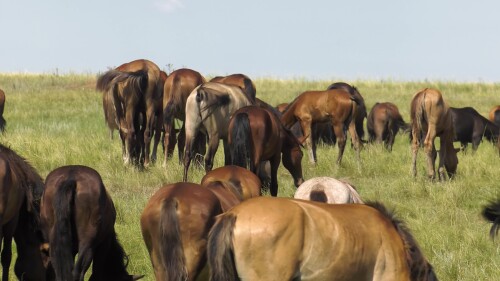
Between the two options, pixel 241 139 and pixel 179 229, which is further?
pixel 241 139

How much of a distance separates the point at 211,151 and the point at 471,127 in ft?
37.7

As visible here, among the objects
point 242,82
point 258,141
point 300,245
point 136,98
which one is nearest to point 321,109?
point 242,82

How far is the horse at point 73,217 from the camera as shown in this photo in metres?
6.50

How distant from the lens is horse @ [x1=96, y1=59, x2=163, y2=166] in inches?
542

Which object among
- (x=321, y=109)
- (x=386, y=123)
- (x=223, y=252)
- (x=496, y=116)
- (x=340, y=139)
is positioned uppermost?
(x=223, y=252)

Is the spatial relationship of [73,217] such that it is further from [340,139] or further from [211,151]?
[340,139]

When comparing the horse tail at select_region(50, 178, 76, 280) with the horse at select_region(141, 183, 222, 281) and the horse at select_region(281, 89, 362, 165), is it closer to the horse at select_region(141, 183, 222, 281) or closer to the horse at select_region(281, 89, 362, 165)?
the horse at select_region(141, 183, 222, 281)

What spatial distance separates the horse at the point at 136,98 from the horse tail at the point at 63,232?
7196 millimetres

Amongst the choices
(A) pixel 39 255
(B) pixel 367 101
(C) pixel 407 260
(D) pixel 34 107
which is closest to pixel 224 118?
(A) pixel 39 255

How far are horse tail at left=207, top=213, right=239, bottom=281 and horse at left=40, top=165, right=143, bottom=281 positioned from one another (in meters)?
2.07

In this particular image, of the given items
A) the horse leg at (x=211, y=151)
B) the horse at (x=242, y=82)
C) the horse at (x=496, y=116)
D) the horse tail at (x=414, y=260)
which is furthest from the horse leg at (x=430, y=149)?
the horse at (x=496, y=116)

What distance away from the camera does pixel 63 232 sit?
650cm

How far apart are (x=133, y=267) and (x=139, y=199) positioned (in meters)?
3.14

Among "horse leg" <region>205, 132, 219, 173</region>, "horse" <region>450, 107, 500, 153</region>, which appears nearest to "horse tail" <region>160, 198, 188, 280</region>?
"horse leg" <region>205, 132, 219, 173</region>
